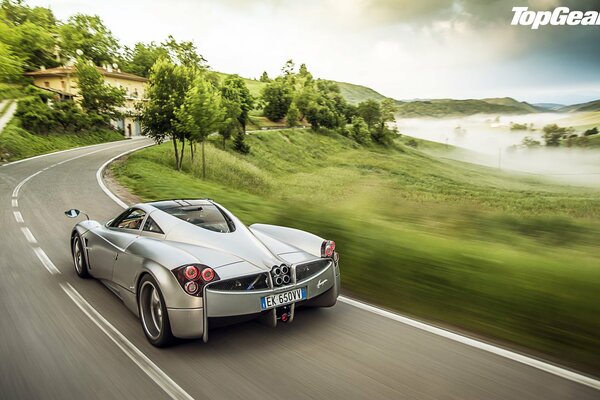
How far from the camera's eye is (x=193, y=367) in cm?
362

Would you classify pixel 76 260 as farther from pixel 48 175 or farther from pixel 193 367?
pixel 48 175

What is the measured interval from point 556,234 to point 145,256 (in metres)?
6.33

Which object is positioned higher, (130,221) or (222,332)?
(130,221)

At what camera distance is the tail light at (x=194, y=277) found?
12.0 feet

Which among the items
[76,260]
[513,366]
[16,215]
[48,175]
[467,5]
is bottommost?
[48,175]

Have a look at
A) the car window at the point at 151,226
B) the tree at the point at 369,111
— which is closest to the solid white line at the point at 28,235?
the car window at the point at 151,226

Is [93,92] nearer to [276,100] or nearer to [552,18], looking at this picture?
[276,100]

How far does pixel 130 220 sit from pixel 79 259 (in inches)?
55.6

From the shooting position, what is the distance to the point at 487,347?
3961mm

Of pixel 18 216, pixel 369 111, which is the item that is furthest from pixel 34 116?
pixel 369 111

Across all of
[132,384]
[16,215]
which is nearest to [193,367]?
[132,384]

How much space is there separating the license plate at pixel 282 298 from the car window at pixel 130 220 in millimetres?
1830

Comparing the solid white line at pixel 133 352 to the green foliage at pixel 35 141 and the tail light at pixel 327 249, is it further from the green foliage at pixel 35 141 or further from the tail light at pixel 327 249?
the green foliage at pixel 35 141

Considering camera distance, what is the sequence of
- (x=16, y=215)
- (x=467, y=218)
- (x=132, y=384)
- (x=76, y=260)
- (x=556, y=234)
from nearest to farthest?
(x=132, y=384)
(x=76, y=260)
(x=556, y=234)
(x=467, y=218)
(x=16, y=215)
